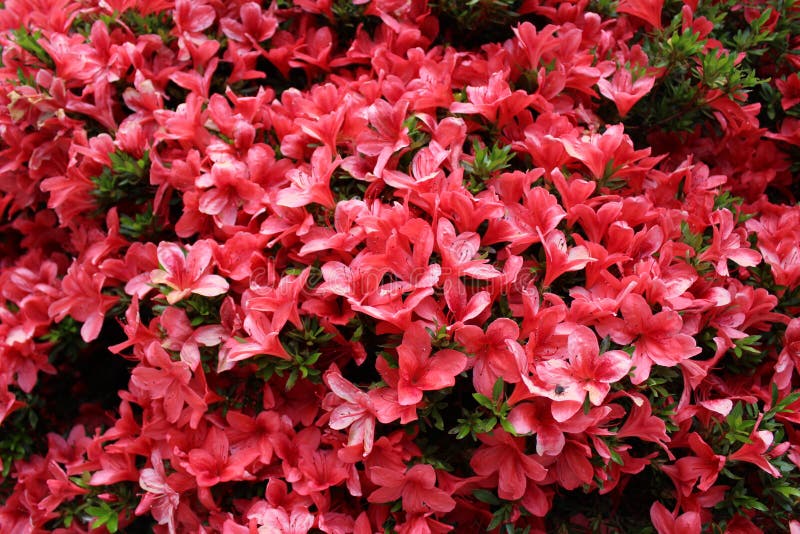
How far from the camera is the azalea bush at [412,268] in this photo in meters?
1.71

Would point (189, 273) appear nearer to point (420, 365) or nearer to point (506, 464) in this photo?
point (420, 365)

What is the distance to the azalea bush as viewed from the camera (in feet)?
5.61

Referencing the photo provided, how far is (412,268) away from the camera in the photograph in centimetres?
173

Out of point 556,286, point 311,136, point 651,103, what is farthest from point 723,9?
point 311,136

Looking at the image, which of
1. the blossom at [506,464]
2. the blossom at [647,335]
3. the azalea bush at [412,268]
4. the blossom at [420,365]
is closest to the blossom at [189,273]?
the azalea bush at [412,268]

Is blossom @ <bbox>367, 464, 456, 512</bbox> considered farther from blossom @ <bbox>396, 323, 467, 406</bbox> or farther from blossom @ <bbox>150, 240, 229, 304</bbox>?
blossom @ <bbox>150, 240, 229, 304</bbox>

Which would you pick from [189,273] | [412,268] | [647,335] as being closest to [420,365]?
[412,268]

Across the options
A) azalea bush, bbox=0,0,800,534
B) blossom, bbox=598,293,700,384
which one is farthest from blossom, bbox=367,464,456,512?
blossom, bbox=598,293,700,384

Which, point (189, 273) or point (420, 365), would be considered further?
point (189, 273)

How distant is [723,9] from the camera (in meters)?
2.56

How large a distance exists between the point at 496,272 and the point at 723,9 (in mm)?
1589

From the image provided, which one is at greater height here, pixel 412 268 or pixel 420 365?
pixel 412 268

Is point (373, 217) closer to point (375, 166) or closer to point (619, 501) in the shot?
point (375, 166)

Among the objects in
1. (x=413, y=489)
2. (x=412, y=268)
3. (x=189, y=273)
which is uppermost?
(x=412, y=268)
